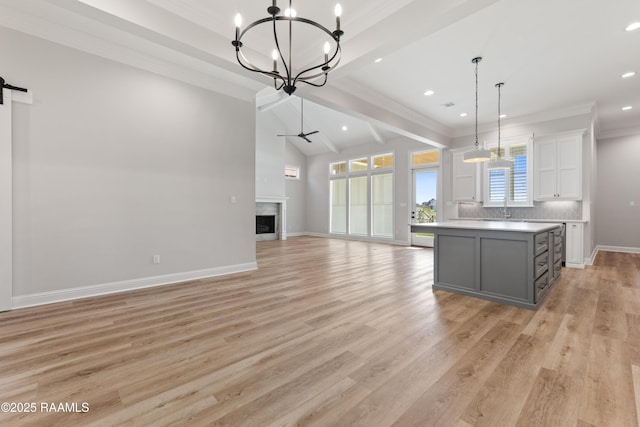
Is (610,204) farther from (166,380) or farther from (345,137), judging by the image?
(166,380)

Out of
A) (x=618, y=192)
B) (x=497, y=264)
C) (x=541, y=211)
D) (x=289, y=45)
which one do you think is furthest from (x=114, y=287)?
(x=618, y=192)

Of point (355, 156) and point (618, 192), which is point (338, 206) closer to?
point (355, 156)

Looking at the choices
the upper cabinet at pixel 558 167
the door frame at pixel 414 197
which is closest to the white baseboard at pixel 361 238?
the door frame at pixel 414 197

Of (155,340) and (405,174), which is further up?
(405,174)

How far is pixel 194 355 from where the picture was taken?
7.06 ft

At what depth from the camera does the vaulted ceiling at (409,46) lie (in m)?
2.87

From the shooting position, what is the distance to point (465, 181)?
6.96 metres

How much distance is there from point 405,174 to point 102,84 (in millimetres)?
7435

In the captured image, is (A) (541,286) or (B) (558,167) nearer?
(A) (541,286)

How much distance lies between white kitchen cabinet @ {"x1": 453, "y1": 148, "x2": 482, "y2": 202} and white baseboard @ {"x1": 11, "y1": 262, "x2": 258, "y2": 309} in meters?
5.45

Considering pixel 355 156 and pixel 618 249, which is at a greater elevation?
pixel 355 156

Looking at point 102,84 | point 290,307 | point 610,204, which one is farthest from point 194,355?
point 610,204

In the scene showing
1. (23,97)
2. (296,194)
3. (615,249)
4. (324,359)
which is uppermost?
(23,97)

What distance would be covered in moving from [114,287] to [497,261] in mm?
4859
